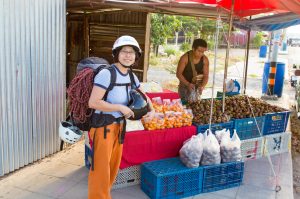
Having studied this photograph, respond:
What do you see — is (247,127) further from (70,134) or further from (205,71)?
(70,134)

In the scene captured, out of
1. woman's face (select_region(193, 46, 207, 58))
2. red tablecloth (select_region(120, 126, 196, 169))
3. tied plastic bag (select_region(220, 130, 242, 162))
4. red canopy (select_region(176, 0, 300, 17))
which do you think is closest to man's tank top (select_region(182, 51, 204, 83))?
woman's face (select_region(193, 46, 207, 58))

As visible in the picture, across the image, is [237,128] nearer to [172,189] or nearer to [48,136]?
[172,189]

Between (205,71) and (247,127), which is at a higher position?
(205,71)

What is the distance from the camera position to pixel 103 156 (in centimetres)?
325

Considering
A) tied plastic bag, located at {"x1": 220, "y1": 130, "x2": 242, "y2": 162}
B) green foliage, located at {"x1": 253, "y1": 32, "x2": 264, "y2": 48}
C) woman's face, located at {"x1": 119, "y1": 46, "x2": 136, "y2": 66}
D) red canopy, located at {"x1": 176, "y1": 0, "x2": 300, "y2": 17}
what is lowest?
tied plastic bag, located at {"x1": 220, "y1": 130, "x2": 242, "y2": 162}

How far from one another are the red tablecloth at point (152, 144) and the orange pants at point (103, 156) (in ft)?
2.04

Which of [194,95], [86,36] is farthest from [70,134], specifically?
[86,36]

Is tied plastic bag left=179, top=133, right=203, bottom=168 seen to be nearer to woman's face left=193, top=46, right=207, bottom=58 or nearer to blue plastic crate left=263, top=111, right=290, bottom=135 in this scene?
blue plastic crate left=263, top=111, right=290, bottom=135

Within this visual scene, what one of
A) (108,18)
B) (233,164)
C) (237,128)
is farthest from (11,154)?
(108,18)

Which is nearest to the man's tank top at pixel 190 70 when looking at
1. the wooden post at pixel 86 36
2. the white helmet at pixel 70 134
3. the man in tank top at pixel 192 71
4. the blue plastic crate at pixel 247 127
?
the man in tank top at pixel 192 71

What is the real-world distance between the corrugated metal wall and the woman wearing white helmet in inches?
63.2

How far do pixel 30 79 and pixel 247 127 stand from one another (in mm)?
3602

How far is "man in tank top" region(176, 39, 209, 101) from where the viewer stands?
245 inches

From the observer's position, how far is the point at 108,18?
357 inches
